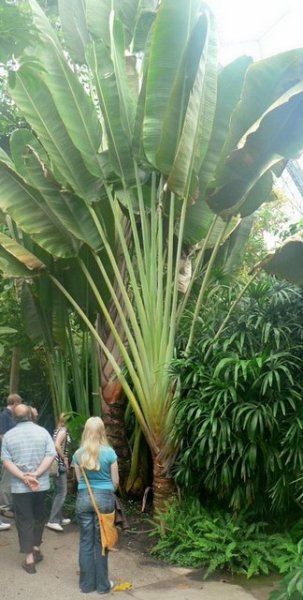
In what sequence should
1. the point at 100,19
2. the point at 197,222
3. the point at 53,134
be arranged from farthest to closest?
the point at 100,19, the point at 197,222, the point at 53,134

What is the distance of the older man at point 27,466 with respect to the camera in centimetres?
584

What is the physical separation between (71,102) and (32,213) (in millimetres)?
1427

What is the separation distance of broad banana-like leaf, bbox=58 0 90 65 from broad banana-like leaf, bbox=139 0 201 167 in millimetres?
2383

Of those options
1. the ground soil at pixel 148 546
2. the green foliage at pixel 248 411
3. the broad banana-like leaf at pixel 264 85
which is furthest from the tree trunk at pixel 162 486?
the broad banana-like leaf at pixel 264 85

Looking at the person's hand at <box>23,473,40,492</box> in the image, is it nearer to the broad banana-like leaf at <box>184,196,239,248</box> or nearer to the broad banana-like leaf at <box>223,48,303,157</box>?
the broad banana-like leaf at <box>184,196,239,248</box>

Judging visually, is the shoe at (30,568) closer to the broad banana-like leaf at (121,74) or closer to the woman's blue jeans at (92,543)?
the woman's blue jeans at (92,543)

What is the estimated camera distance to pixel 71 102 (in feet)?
24.3

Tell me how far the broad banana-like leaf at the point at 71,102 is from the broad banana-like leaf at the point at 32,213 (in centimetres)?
85

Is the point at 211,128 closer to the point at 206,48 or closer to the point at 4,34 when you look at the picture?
the point at 206,48

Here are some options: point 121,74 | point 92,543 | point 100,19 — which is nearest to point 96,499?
point 92,543

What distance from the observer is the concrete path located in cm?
554

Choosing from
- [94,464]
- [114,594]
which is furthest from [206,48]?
[114,594]

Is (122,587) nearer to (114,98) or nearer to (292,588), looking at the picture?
(292,588)

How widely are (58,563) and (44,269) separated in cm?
354
